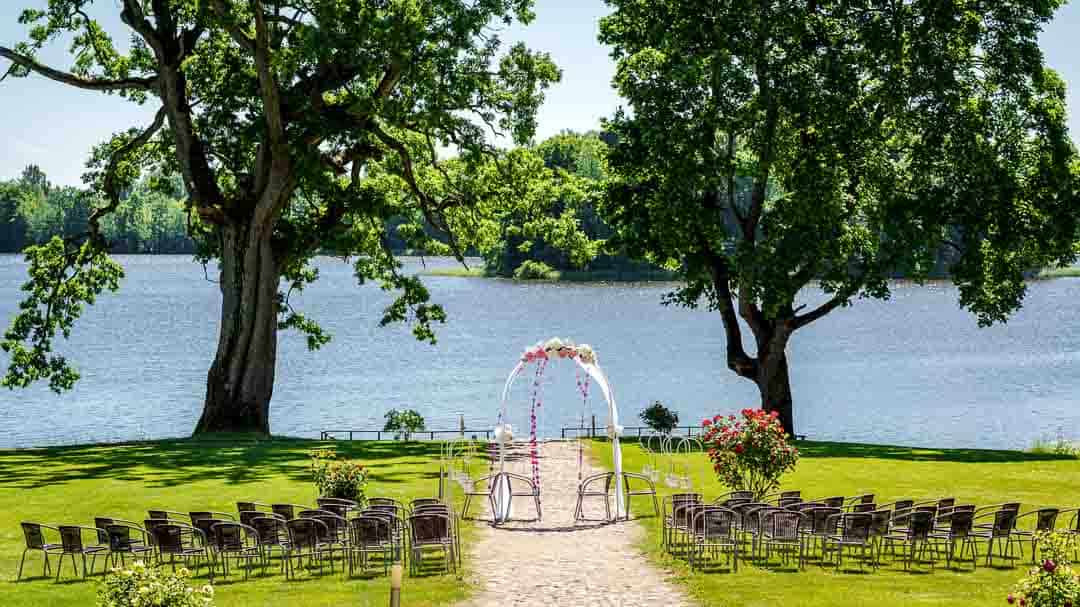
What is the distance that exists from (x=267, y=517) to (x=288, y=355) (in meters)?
67.7

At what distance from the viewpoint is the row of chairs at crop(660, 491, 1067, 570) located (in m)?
18.5

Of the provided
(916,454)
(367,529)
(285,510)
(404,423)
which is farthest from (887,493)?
(404,423)

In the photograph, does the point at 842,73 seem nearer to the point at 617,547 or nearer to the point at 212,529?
the point at 617,547

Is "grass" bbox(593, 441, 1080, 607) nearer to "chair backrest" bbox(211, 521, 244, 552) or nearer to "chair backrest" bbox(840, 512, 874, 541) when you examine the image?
"chair backrest" bbox(840, 512, 874, 541)

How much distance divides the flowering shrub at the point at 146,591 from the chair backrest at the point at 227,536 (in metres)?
7.19

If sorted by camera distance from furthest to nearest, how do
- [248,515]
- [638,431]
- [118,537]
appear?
[638,431]
[248,515]
[118,537]

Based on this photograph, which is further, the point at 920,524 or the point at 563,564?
the point at 563,564

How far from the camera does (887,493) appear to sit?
2552 cm

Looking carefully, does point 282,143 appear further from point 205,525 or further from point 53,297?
point 205,525

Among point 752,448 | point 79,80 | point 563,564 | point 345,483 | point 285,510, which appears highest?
point 79,80

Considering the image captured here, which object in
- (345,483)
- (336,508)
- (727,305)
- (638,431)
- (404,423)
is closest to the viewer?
(336,508)

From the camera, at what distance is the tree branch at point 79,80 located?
35188mm

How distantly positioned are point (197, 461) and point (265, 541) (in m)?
12.5

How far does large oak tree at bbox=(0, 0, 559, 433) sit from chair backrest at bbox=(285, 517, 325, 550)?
16.2 m
